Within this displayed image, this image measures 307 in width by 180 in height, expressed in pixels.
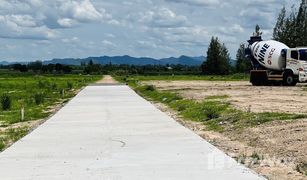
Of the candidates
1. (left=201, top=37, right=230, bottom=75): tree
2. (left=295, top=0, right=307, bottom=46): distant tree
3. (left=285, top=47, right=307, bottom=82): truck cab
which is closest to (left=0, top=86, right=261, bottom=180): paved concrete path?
(left=285, top=47, right=307, bottom=82): truck cab

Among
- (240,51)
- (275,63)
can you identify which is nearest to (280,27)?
(275,63)

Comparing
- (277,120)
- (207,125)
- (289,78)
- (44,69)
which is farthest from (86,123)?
(44,69)

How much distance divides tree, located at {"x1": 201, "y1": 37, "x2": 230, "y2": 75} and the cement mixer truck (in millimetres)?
78360

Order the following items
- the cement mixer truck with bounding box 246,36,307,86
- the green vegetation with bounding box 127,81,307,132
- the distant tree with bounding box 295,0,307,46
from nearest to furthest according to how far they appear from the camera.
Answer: the green vegetation with bounding box 127,81,307,132
the cement mixer truck with bounding box 246,36,307,86
the distant tree with bounding box 295,0,307,46

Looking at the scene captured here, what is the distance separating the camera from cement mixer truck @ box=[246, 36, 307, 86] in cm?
4069

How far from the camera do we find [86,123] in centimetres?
1819

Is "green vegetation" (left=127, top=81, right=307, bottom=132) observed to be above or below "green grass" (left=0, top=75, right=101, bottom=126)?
above

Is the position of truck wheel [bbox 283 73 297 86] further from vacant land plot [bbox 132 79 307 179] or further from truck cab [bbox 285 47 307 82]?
vacant land plot [bbox 132 79 307 179]

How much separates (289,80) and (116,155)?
32.9 m

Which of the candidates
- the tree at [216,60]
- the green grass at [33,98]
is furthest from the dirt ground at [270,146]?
the tree at [216,60]

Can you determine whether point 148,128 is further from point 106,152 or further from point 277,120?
point 106,152

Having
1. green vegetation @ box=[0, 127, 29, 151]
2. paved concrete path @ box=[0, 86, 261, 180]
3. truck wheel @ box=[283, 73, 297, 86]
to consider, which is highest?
truck wheel @ box=[283, 73, 297, 86]

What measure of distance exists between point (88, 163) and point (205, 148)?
2911 mm

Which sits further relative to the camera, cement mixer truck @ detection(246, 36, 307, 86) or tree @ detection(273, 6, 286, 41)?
tree @ detection(273, 6, 286, 41)
